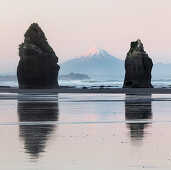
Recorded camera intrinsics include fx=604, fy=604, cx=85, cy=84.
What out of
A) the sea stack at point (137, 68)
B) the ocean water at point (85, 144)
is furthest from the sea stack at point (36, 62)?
the ocean water at point (85, 144)

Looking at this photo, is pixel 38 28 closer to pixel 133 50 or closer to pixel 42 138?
pixel 133 50

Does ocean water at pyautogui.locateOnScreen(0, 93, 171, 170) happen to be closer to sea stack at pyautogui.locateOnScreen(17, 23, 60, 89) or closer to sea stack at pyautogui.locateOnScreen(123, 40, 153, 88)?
sea stack at pyautogui.locateOnScreen(123, 40, 153, 88)

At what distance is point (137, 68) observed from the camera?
109000mm

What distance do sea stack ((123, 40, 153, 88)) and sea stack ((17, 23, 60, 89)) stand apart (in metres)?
14.2

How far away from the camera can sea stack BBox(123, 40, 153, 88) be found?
108312mm

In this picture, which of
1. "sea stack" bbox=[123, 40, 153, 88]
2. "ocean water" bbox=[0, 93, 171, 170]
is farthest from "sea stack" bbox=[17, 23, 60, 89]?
"ocean water" bbox=[0, 93, 171, 170]

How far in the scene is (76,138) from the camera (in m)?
20.8

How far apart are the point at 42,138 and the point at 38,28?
95534 millimetres

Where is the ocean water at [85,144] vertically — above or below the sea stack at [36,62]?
below

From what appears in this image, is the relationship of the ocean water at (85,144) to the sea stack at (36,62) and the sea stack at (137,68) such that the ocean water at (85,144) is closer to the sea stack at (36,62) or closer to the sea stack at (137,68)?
the sea stack at (137,68)

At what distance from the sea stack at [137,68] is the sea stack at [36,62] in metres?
14.2

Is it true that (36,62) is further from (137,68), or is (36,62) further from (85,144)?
(85,144)

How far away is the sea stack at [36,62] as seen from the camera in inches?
4409

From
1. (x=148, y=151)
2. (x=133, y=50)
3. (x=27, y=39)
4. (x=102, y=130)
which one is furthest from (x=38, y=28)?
(x=148, y=151)
